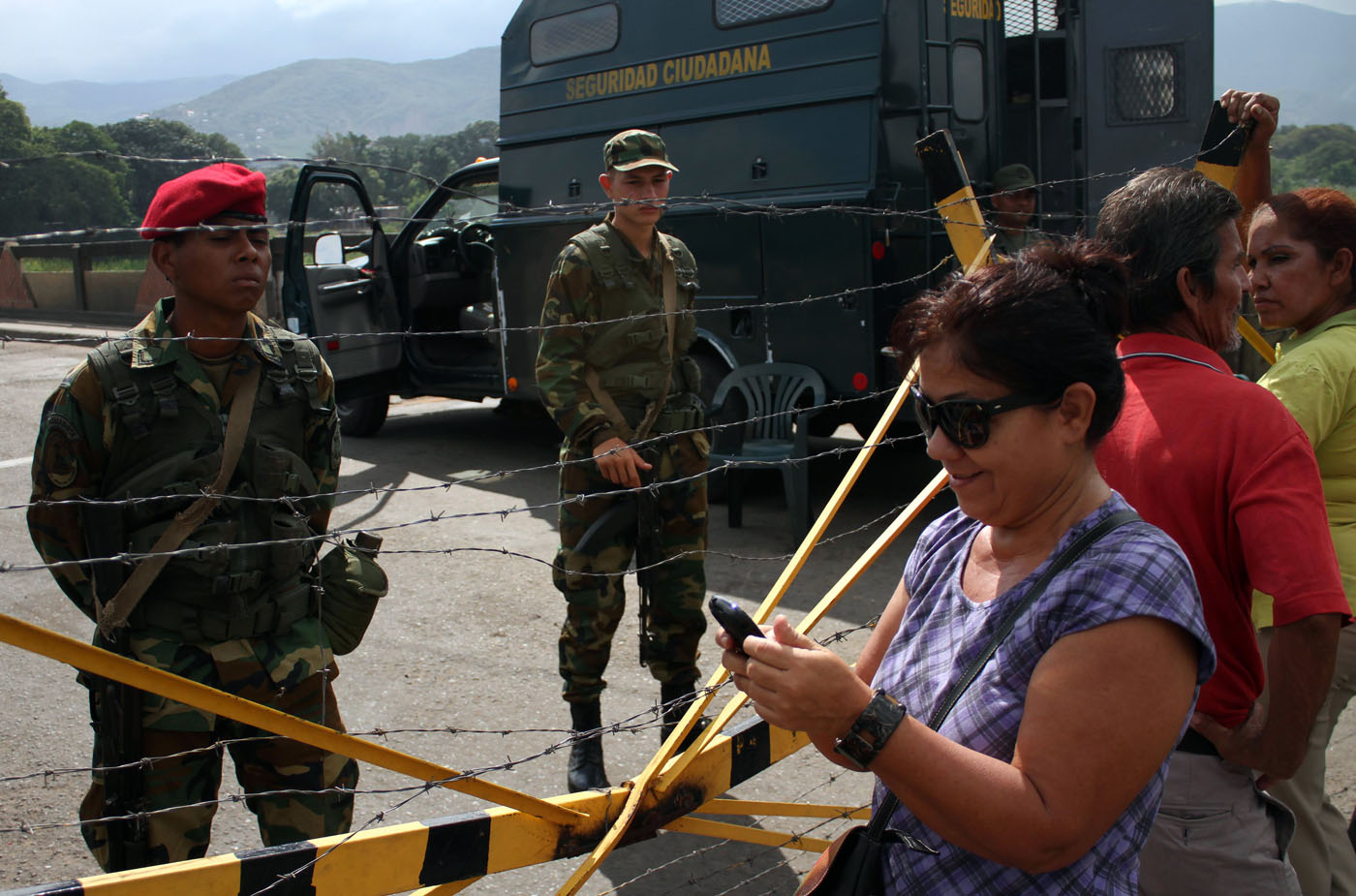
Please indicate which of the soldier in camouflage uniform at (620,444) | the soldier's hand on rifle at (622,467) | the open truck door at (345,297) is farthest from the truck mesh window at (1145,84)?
the open truck door at (345,297)

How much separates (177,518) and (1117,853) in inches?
66.8

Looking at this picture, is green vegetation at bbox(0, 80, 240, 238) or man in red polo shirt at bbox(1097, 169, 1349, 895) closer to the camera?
man in red polo shirt at bbox(1097, 169, 1349, 895)

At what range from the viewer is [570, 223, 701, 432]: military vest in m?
3.27

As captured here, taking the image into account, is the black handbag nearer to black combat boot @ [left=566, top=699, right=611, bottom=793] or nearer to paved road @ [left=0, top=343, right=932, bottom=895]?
paved road @ [left=0, top=343, right=932, bottom=895]

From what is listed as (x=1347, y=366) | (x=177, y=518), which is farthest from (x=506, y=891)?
(x=1347, y=366)

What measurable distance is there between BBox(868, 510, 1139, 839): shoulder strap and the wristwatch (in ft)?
0.43

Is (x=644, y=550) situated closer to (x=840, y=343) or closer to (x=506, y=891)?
(x=506, y=891)

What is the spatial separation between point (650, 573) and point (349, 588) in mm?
1214

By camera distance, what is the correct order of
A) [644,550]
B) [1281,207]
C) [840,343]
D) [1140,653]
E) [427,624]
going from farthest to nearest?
1. [840,343]
2. [427,624]
3. [644,550]
4. [1281,207]
5. [1140,653]

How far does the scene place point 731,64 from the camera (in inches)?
232

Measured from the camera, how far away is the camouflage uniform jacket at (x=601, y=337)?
3.20 m

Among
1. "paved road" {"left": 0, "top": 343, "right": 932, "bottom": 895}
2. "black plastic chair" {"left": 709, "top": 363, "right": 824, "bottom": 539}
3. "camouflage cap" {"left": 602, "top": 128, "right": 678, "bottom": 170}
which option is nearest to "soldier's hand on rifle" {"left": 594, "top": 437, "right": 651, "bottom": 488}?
"paved road" {"left": 0, "top": 343, "right": 932, "bottom": 895}

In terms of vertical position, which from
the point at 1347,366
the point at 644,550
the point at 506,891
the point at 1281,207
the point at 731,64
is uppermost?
the point at 731,64

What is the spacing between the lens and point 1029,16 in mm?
6090
